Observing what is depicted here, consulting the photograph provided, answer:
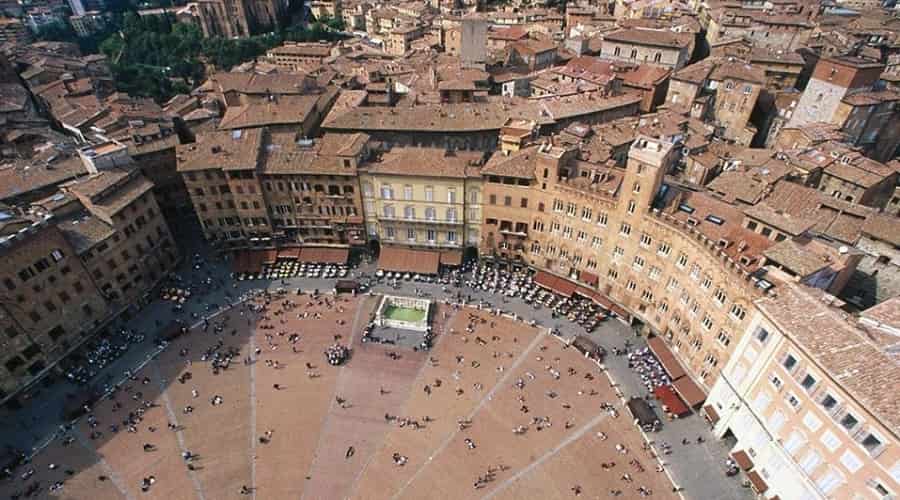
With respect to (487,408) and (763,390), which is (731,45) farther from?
(487,408)

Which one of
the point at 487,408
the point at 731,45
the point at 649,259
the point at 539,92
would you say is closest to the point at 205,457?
the point at 487,408

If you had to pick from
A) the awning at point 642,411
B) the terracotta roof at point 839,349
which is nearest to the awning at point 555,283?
the awning at point 642,411

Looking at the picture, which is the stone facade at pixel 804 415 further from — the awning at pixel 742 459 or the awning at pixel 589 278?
the awning at pixel 589 278

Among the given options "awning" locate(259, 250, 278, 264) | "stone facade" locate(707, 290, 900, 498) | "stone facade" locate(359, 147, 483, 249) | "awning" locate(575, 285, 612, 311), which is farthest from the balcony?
"stone facade" locate(707, 290, 900, 498)

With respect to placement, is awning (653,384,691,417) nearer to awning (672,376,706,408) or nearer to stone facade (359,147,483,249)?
awning (672,376,706,408)

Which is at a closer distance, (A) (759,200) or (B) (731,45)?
(A) (759,200)

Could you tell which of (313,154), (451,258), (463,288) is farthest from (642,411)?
(313,154)

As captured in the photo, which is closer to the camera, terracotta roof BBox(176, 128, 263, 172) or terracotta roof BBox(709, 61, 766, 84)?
terracotta roof BBox(176, 128, 263, 172)
